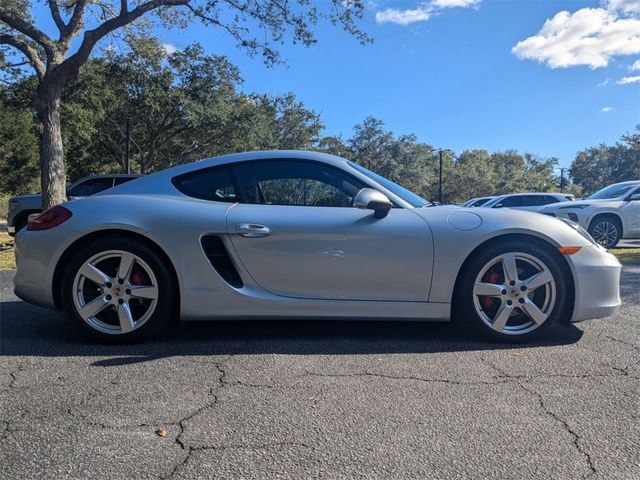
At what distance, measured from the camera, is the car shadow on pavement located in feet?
10.6

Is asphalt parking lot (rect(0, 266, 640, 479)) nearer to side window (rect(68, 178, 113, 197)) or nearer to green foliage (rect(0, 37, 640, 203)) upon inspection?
side window (rect(68, 178, 113, 197))

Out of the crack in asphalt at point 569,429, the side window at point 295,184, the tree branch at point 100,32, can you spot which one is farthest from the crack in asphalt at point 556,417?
the tree branch at point 100,32

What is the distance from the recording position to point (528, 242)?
3.40m

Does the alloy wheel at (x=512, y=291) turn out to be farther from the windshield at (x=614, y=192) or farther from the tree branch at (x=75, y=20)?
the tree branch at (x=75, y=20)

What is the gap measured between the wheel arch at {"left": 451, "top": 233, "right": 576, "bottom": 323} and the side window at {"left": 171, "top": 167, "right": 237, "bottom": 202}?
1677 mm

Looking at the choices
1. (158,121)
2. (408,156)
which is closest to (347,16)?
(158,121)

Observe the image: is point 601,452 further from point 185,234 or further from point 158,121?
point 158,121

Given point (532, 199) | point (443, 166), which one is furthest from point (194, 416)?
point (443, 166)

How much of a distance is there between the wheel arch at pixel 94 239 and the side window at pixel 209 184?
46 centimetres

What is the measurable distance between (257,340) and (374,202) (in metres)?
1.26

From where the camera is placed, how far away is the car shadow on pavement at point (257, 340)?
10.6 ft

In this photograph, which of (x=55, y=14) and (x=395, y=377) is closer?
(x=395, y=377)

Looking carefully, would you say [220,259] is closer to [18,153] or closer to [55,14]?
[55,14]

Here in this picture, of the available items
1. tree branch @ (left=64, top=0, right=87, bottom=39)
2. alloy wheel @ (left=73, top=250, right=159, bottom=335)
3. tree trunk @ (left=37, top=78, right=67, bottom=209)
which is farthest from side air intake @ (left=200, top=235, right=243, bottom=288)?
tree branch @ (left=64, top=0, right=87, bottom=39)
